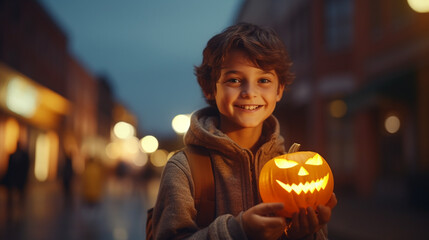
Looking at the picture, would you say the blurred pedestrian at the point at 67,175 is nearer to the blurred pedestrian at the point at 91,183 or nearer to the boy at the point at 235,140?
the blurred pedestrian at the point at 91,183

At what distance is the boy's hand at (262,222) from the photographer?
5.97 ft

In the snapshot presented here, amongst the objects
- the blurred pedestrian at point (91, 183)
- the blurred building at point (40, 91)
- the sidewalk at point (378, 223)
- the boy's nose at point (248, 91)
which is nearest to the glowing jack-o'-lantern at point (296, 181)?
the boy's nose at point (248, 91)

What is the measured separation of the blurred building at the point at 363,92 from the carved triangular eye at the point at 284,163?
1331cm

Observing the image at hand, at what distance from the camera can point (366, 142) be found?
65.0 ft

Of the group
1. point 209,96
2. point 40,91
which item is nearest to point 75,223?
point 209,96

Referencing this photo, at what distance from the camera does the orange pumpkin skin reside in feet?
6.93

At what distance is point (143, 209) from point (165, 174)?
14.1 meters

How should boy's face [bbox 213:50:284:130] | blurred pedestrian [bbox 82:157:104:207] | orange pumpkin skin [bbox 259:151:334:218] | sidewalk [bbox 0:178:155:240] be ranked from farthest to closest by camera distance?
blurred pedestrian [bbox 82:157:104:207] < sidewalk [bbox 0:178:155:240] < boy's face [bbox 213:50:284:130] < orange pumpkin skin [bbox 259:151:334:218]

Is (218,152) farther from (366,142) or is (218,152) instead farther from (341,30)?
(341,30)

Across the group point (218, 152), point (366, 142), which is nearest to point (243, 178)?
point (218, 152)

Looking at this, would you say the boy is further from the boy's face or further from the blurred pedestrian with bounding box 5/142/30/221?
the blurred pedestrian with bounding box 5/142/30/221

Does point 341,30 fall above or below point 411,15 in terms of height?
above

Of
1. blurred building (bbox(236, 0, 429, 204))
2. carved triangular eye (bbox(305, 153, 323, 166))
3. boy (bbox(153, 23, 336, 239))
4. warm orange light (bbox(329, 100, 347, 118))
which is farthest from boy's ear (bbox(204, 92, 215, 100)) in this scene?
warm orange light (bbox(329, 100, 347, 118))

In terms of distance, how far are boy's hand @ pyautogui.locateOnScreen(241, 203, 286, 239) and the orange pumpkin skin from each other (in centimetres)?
17
